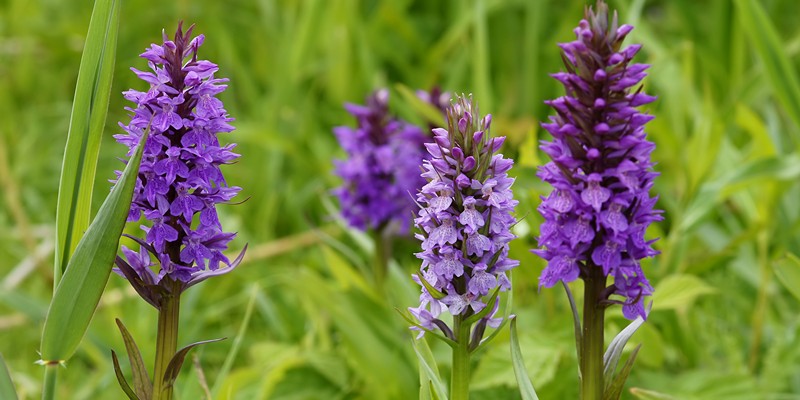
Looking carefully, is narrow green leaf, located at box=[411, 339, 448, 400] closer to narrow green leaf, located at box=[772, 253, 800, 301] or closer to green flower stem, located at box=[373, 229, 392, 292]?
narrow green leaf, located at box=[772, 253, 800, 301]

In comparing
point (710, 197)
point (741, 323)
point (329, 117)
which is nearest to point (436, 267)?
point (710, 197)

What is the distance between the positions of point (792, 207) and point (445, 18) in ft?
8.33

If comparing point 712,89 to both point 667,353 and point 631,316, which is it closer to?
point 667,353

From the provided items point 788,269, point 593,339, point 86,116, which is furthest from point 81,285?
point 788,269

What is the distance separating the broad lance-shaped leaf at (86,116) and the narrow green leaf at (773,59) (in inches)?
74.3

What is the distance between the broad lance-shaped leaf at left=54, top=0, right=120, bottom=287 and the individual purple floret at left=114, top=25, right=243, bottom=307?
0.38 ft

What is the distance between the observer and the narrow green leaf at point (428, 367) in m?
1.55

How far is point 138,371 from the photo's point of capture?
1568 millimetres

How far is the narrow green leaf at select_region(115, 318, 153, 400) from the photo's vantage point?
1.54 metres

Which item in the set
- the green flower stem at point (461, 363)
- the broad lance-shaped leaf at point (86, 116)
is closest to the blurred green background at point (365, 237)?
the green flower stem at point (461, 363)

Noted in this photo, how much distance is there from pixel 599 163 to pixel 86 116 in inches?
35.6

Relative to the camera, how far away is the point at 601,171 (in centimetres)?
146

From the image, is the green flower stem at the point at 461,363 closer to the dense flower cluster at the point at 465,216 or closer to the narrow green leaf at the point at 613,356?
the dense flower cluster at the point at 465,216

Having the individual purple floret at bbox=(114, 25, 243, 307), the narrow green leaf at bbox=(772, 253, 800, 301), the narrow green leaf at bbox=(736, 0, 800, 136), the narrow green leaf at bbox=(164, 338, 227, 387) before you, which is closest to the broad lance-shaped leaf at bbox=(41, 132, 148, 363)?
the individual purple floret at bbox=(114, 25, 243, 307)
